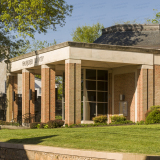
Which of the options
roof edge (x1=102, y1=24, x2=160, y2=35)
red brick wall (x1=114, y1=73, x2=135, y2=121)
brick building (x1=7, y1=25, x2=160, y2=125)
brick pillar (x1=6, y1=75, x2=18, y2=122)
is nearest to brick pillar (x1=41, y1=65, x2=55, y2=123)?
brick building (x1=7, y1=25, x2=160, y2=125)

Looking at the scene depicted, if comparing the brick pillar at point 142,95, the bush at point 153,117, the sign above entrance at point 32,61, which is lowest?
the bush at point 153,117

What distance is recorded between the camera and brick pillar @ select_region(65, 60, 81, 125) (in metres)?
24.0

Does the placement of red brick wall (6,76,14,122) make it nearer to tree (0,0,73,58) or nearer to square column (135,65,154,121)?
tree (0,0,73,58)

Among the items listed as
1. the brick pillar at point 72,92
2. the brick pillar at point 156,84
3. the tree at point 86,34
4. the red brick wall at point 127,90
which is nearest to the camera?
the brick pillar at point 72,92

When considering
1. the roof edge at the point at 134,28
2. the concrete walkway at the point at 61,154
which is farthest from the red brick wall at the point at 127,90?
the concrete walkway at the point at 61,154

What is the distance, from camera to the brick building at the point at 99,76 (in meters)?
24.4

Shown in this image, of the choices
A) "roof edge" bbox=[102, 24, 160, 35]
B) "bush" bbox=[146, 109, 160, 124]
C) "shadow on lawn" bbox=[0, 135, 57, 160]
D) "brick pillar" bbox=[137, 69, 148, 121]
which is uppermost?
"roof edge" bbox=[102, 24, 160, 35]

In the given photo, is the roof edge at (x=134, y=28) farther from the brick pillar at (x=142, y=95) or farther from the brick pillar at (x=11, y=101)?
the brick pillar at (x=11, y=101)

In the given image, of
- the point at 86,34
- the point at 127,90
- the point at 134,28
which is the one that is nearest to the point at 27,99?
the point at 127,90

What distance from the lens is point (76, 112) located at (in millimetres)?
24328

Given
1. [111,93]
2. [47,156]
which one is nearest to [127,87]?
[111,93]

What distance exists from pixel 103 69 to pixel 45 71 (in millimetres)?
6312

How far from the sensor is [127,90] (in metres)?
29.2

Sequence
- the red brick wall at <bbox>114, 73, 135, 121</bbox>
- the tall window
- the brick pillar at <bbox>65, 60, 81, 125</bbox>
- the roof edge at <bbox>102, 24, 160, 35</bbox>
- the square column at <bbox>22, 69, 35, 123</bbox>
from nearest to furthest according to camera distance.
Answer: the brick pillar at <bbox>65, 60, 81, 125</bbox>
the red brick wall at <bbox>114, 73, 135, 121</bbox>
the tall window
the square column at <bbox>22, 69, 35, 123</bbox>
the roof edge at <bbox>102, 24, 160, 35</bbox>
